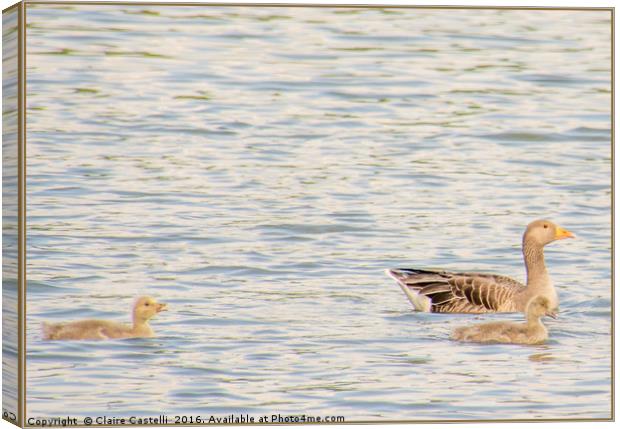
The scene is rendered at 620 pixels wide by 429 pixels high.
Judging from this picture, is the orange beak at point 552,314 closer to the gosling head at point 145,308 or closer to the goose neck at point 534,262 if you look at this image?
the goose neck at point 534,262

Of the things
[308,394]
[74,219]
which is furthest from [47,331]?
[308,394]

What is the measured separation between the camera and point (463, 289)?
11289mm

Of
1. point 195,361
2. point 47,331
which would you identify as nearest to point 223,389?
point 195,361

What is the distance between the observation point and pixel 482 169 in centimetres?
1123

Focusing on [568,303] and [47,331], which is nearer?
[47,331]

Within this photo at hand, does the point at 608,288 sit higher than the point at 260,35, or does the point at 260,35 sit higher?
the point at 260,35

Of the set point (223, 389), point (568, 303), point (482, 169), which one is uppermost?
point (482, 169)

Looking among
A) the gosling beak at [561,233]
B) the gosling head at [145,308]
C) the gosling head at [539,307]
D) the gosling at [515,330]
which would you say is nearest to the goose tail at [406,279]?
the gosling at [515,330]

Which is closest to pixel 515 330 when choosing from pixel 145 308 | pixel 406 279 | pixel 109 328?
pixel 406 279

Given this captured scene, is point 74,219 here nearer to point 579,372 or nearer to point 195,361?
point 195,361

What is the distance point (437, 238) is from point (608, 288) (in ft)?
3.78

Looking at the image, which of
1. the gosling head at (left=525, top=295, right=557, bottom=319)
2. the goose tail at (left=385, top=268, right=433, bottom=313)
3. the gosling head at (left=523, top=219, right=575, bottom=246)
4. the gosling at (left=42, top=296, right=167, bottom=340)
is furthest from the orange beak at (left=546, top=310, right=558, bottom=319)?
the gosling at (left=42, top=296, right=167, bottom=340)

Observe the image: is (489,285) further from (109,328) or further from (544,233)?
(109,328)

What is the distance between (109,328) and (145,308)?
26cm
